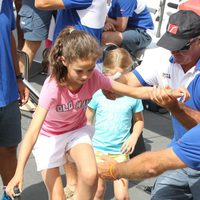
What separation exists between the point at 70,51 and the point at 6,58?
491 mm

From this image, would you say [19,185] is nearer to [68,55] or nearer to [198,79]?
[68,55]

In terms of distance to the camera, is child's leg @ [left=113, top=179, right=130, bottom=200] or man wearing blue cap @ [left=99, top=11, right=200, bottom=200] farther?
child's leg @ [left=113, top=179, right=130, bottom=200]

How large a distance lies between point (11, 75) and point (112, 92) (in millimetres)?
669

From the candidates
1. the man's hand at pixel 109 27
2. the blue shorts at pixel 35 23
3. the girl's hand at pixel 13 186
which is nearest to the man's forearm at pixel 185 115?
the girl's hand at pixel 13 186

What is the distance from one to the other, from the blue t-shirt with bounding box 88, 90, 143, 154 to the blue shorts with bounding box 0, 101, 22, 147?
626 mm

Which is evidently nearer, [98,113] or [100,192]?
[100,192]

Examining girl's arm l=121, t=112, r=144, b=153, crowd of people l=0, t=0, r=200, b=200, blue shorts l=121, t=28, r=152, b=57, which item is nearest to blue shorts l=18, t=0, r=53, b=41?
blue shorts l=121, t=28, r=152, b=57

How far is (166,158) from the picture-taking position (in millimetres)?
2633

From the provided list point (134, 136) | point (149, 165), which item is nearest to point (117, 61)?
point (134, 136)

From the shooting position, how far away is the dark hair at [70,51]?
3.19 meters

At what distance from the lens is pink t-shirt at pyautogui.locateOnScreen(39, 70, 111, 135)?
327 centimetres

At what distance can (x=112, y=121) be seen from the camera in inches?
158

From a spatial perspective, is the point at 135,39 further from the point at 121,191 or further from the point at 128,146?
the point at 121,191

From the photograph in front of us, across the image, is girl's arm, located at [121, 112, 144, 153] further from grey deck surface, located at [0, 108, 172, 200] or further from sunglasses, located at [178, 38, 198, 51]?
sunglasses, located at [178, 38, 198, 51]
